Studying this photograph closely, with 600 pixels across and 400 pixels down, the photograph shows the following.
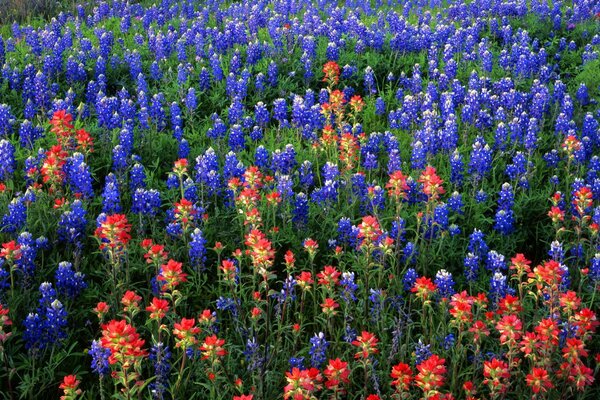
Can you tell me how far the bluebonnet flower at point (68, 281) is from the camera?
3811 mm

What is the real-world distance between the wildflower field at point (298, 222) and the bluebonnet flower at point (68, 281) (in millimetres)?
17

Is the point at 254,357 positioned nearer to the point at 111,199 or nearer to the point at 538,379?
the point at 538,379

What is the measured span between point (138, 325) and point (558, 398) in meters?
2.27

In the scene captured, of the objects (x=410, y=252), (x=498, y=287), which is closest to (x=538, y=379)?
(x=498, y=287)

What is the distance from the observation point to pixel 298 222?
4641 mm

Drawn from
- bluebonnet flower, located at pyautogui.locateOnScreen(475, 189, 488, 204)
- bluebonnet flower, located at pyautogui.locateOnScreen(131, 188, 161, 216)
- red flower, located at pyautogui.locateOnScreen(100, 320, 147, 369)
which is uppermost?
red flower, located at pyautogui.locateOnScreen(100, 320, 147, 369)

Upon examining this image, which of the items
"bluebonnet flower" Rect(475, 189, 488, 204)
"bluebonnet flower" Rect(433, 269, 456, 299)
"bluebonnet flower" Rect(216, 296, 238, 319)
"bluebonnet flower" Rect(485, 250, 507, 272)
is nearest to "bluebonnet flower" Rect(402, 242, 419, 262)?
"bluebonnet flower" Rect(433, 269, 456, 299)

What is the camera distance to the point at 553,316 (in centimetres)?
332

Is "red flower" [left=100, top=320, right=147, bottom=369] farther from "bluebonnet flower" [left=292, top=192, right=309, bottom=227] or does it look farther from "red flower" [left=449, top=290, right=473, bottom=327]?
"bluebonnet flower" [left=292, top=192, right=309, bottom=227]

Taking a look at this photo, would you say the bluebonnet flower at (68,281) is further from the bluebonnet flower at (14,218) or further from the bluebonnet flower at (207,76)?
the bluebonnet flower at (207,76)

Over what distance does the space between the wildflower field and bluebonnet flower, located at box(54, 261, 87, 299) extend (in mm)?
17

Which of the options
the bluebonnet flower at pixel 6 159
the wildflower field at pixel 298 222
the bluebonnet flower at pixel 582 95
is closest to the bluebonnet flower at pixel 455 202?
the wildflower field at pixel 298 222

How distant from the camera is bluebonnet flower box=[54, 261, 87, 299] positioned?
3.81 metres

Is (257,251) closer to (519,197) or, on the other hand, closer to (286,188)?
(286,188)
